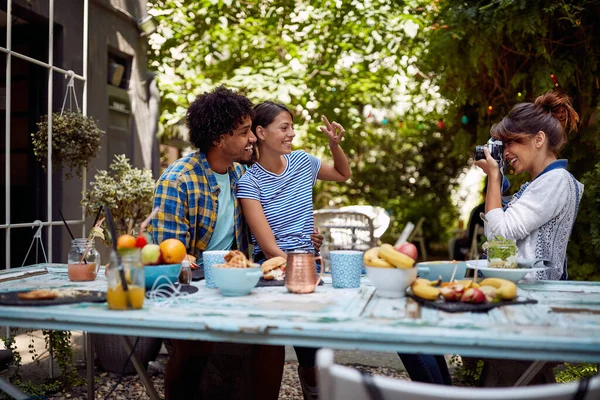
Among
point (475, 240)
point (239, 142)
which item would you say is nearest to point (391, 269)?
point (239, 142)

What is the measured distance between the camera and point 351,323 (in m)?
1.52

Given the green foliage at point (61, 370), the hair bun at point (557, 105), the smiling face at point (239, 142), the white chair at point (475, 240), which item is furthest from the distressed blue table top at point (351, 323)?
the white chair at point (475, 240)

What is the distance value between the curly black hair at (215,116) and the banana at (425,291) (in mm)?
1315

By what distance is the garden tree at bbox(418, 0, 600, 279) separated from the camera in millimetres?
3678

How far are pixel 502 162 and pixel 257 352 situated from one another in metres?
1.39

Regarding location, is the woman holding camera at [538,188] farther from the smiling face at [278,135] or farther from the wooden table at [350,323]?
the smiling face at [278,135]

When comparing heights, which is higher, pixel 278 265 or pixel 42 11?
pixel 42 11

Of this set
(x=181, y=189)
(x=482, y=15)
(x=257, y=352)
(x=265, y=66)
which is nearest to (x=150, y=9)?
(x=265, y=66)

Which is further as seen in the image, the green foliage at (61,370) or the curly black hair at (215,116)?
the green foliage at (61,370)

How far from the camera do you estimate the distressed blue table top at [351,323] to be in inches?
55.8

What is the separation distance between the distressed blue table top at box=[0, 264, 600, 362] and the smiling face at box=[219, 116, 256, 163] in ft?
3.39

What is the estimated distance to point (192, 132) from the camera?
2916mm

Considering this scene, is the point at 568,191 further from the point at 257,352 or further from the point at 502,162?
the point at 257,352

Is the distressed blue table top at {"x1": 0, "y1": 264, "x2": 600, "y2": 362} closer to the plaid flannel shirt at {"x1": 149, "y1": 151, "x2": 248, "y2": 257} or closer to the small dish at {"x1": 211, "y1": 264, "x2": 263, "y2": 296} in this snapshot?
the small dish at {"x1": 211, "y1": 264, "x2": 263, "y2": 296}
